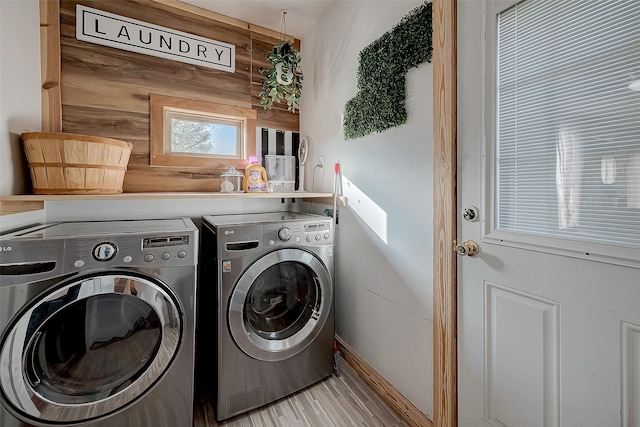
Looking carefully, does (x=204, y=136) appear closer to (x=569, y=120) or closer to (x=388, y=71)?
(x=388, y=71)

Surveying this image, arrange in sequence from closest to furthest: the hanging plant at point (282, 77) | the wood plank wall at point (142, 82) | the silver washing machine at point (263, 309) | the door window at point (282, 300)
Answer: the silver washing machine at point (263, 309), the door window at point (282, 300), the wood plank wall at point (142, 82), the hanging plant at point (282, 77)

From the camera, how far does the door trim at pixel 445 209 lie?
45.7 inches

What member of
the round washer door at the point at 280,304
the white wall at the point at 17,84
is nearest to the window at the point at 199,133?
the white wall at the point at 17,84

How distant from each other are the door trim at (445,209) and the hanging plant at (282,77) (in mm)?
1149

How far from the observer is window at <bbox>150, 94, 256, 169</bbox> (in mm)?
1894

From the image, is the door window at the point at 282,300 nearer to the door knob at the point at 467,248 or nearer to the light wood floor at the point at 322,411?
the light wood floor at the point at 322,411

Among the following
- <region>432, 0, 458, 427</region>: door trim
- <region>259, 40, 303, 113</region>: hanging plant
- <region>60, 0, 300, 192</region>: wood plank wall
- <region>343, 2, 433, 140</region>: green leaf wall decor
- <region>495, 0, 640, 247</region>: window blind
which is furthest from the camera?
<region>259, 40, 303, 113</region>: hanging plant

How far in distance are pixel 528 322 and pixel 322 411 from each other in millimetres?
1152

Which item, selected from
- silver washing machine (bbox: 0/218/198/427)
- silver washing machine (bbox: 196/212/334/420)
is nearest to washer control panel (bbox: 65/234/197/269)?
silver washing machine (bbox: 0/218/198/427)

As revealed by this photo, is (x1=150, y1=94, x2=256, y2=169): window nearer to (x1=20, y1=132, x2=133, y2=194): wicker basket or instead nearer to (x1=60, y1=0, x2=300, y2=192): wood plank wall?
(x1=60, y1=0, x2=300, y2=192): wood plank wall

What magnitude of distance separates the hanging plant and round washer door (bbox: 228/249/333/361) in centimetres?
124

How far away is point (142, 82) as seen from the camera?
185cm

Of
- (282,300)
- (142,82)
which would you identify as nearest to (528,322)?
(282,300)

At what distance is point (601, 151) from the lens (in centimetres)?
80
